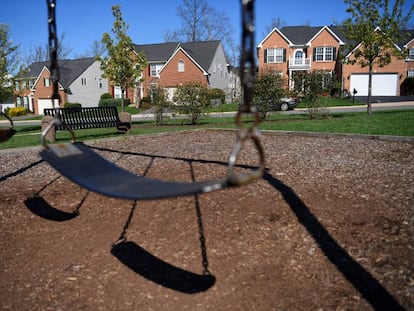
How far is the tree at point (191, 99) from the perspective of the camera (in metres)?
13.7

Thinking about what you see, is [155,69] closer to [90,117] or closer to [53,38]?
[90,117]

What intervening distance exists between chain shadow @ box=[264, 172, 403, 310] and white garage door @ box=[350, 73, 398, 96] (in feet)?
121

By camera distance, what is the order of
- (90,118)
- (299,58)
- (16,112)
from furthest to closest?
1. (16,112)
2. (299,58)
3. (90,118)

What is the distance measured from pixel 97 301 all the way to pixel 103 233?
3.74 feet

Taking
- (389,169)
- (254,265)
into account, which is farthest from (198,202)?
(389,169)

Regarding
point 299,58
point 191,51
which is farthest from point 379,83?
point 191,51

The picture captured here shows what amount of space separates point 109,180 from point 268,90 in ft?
39.0

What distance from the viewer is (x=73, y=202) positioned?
464 centimetres

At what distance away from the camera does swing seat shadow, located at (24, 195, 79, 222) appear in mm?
4176

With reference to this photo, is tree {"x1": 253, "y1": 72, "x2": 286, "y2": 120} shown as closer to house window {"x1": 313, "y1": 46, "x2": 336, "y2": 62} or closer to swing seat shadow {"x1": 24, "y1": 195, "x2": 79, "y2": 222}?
swing seat shadow {"x1": 24, "y1": 195, "x2": 79, "y2": 222}

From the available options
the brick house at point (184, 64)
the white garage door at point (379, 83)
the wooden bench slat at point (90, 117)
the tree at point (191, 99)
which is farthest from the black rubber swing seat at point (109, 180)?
the white garage door at point (379, 83)

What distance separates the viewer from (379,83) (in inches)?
1453

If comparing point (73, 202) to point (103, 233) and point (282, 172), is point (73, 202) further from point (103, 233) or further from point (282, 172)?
point (282, 172)

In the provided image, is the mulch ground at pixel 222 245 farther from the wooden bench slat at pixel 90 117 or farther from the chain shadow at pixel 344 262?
the wooden bench slat at pixel 90 117
